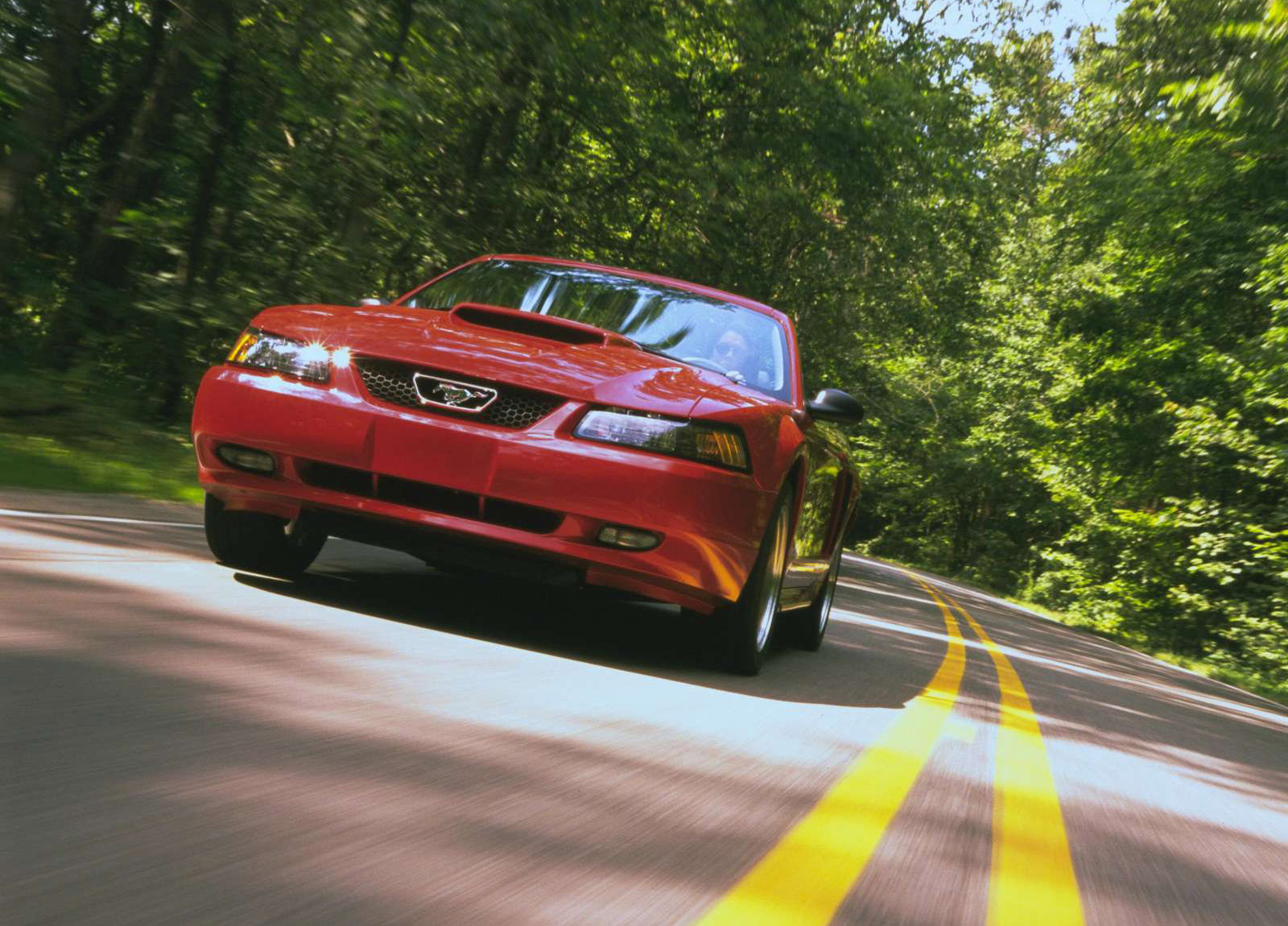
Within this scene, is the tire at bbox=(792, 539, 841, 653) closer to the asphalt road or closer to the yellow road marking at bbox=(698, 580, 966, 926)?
the asphalt road

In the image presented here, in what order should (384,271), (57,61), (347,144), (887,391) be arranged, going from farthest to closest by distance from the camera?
(887,391), (384,271), (347,144), (57,61)

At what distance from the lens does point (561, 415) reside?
190 inches

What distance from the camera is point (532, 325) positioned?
5.58 meters

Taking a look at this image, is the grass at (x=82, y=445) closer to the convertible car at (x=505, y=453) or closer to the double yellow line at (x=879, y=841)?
the convertible car at (x=505, y=453)

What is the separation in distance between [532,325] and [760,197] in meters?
12.8

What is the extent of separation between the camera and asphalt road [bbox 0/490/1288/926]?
2.29m

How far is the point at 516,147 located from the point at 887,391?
2107 cm

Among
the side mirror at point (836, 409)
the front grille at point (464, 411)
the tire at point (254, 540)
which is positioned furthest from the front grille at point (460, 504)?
the side mirror at point (836, 409)

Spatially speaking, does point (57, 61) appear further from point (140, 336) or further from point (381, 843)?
point (381, 843)

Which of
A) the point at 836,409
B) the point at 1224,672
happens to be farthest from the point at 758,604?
the point at 1224,672

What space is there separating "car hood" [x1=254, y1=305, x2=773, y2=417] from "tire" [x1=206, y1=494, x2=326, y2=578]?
2.90 feet

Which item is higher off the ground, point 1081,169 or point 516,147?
point 1081,169

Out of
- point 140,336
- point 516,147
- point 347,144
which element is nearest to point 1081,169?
point 516,147

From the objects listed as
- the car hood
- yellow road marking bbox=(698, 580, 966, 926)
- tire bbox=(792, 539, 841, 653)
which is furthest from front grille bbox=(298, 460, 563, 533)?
tire bbox=(792, 539, 841, 653)
